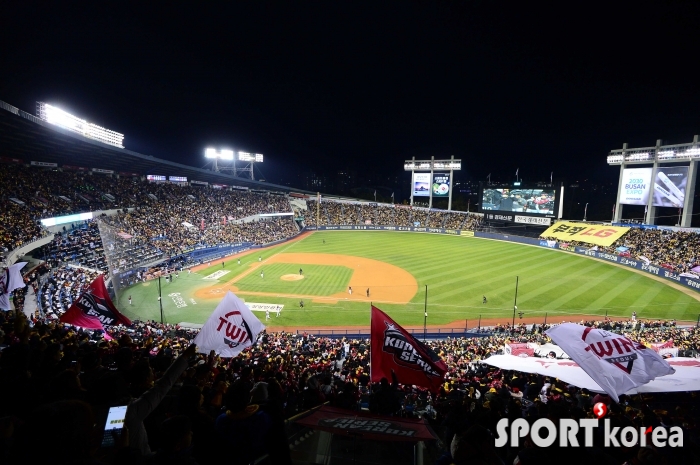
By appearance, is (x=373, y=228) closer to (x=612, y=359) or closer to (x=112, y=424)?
(x=612, y=359)

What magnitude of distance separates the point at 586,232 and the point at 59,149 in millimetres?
71603

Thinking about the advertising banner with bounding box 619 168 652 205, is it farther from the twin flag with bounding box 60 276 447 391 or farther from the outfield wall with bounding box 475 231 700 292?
the twin flag with bounding box 60 276 447 391

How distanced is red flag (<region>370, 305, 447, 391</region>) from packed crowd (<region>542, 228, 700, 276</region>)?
152 feet

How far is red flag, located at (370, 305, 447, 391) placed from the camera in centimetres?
863

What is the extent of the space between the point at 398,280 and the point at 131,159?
37.8 meters

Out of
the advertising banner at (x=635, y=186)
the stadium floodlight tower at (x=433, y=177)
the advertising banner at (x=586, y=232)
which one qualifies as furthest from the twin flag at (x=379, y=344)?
the stadium floodlight tower at (x=433, y=177)

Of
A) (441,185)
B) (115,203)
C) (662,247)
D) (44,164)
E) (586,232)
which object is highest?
(441,185)

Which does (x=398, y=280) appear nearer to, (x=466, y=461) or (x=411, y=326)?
(x=411, y=326)

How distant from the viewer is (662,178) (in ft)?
174

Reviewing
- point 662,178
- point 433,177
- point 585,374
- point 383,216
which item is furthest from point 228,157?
point 585,374

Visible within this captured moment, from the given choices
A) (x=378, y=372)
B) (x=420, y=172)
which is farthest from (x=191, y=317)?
(x=420, y=172)

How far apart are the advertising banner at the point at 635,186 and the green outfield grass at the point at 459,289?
14.7 metres

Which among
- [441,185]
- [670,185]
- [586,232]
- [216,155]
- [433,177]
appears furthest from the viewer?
[433,177]

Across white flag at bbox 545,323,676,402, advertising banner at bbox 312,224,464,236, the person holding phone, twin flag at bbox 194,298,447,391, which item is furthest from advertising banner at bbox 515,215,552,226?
the person holding phone
